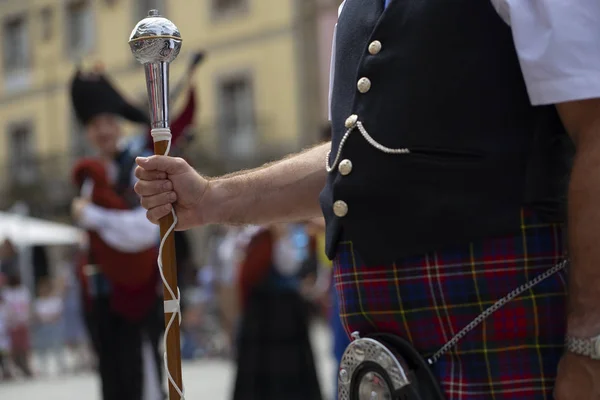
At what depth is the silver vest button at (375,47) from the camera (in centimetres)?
159

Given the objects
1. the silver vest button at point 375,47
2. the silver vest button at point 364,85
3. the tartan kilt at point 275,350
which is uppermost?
A: the silver vest button at point 375,47

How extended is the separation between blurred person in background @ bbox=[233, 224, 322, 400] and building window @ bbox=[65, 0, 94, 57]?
21.7m

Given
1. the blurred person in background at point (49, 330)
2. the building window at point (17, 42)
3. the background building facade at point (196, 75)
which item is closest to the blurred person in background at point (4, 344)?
the blurred person in background at point (49, 330)

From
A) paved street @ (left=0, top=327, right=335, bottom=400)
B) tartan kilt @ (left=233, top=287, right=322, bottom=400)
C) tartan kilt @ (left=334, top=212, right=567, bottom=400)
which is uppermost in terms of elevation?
tartan kilt @ (left=334, top=212, right=567, bottom=400)

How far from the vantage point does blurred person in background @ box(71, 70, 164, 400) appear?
14.8ft

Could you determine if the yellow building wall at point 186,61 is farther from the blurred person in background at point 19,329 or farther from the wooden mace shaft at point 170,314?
the wooden mace shaft at point 170,314

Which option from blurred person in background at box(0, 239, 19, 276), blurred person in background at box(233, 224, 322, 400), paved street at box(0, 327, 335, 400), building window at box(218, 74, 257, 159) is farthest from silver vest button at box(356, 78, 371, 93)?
building window at box(218, 74, 257, 159)

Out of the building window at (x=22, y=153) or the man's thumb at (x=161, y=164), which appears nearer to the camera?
the man's thumb at (x=161, y=164)

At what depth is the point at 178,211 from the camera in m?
1.85

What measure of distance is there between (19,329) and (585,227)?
442 inches

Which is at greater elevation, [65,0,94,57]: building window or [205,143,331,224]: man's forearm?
[65,0,94,57]: building window

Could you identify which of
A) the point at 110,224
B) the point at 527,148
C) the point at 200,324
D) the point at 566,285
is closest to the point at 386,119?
the point at 527,148

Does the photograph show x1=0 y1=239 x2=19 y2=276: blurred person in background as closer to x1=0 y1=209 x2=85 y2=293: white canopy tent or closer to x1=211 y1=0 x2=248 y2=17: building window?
x1=0 y1=209 x2=85 y2=293: white canopy tent

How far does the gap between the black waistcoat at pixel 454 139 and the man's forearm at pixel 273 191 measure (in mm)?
323
